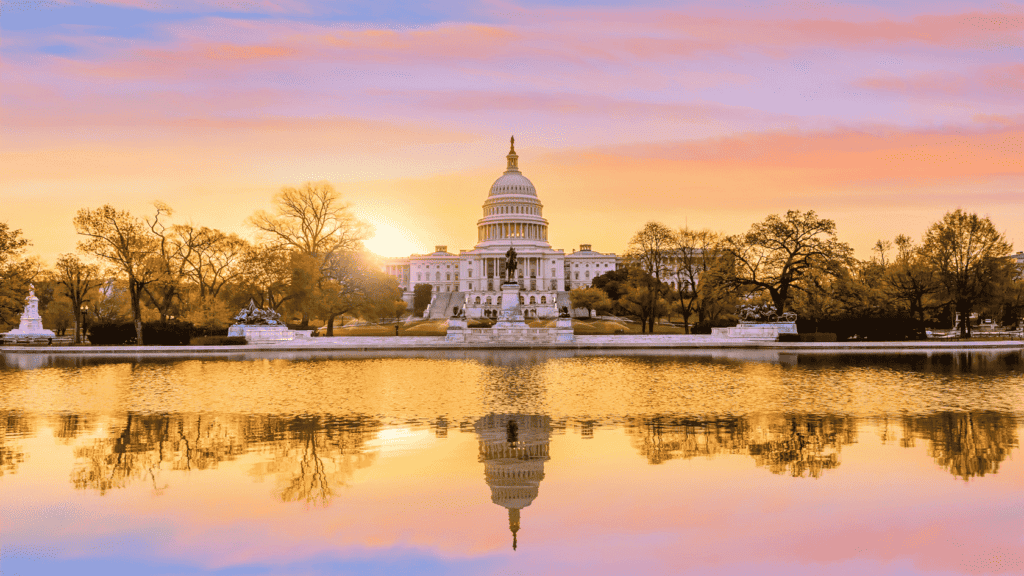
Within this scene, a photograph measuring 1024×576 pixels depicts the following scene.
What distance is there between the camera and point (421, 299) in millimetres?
153375

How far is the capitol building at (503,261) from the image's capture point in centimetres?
15850

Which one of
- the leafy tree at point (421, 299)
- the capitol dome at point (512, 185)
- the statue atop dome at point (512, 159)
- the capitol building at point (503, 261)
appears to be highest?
the statue atop dome at point (512, 159)

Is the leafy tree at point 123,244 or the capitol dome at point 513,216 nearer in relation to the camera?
the leafy tree at point 123,244

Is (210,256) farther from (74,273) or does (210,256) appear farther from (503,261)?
(503,261)

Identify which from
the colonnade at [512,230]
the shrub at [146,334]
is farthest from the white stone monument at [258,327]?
the colonnade at [512,230]

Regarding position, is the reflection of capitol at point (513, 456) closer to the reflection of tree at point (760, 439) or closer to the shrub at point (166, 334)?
the reflection of tree at point (760, 439)

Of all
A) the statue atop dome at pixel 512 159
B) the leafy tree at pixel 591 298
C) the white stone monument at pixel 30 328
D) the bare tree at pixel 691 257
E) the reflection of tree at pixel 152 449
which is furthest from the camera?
the statue atop dome at pixel 512 159

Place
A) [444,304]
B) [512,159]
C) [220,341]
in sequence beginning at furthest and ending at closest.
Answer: [512,159] → [444,304] → [220,341]

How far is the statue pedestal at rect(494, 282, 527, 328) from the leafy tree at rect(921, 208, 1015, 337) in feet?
102

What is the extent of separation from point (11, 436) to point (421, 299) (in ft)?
447

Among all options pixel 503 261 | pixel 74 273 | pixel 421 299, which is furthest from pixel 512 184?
pixel 74 273

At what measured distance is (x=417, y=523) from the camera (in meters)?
10.7

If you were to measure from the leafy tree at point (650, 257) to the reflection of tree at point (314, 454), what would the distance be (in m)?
54.5

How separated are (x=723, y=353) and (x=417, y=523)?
38.8m
